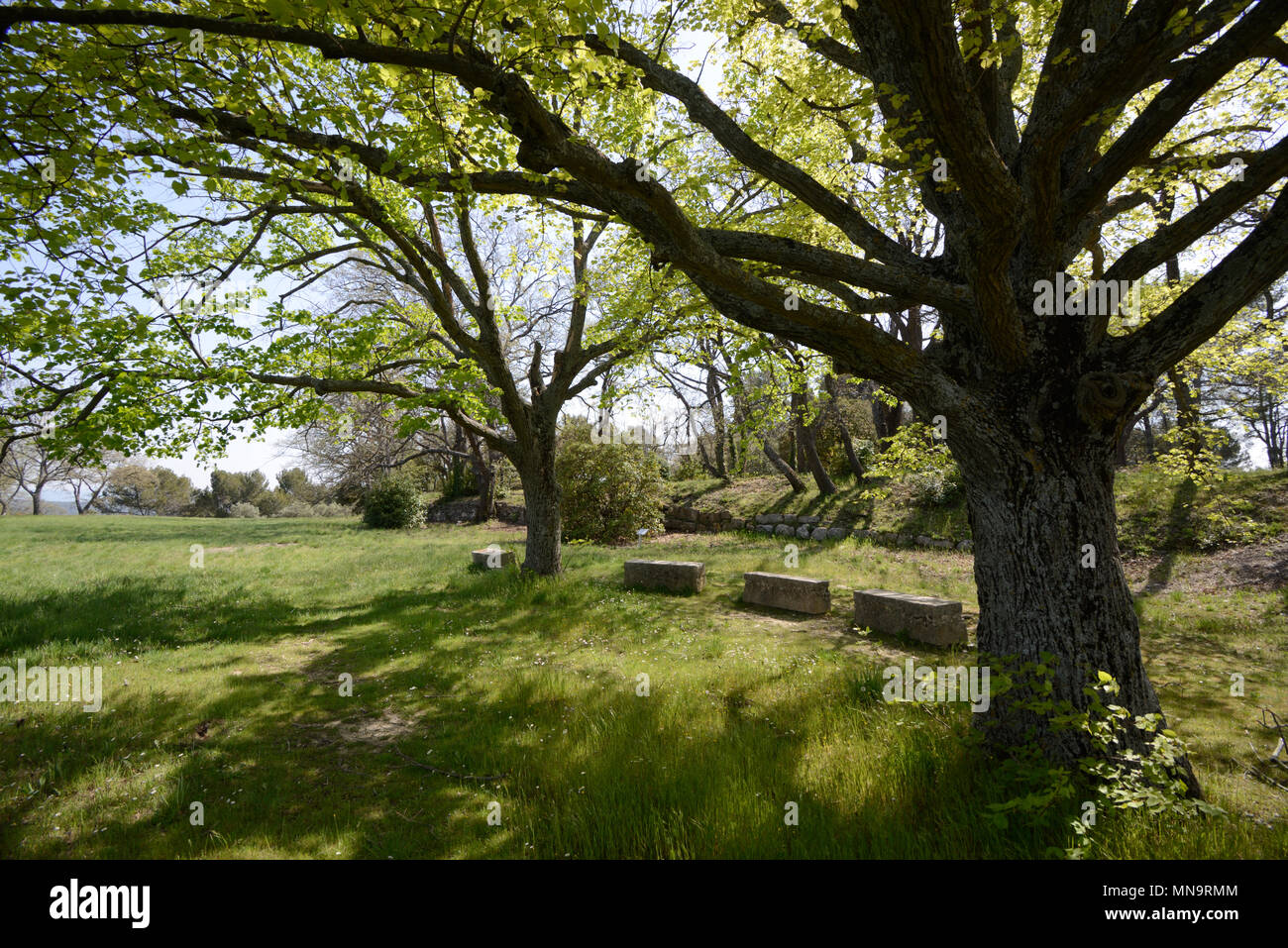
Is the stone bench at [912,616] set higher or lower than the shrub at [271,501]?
lower

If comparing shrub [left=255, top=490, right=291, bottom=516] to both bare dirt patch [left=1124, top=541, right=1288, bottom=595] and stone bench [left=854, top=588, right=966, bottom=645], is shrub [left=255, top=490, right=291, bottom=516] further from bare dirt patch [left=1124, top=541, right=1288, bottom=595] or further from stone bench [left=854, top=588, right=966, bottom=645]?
bare dirt patch [left=1124, top=541, right=1288, bottom=595]

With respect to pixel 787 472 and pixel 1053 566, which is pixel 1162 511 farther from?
pixel 1053 566

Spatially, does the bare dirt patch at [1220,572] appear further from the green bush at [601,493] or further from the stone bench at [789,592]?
the green bush at [601,493]

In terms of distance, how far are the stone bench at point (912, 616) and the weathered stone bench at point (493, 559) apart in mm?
8158

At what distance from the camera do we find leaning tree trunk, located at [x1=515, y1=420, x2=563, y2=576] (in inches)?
472

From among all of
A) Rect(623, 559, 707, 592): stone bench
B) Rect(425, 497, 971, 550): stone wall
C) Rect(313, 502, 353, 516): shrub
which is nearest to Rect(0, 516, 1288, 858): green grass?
Rect(623, 559, 707, 592): stone bench

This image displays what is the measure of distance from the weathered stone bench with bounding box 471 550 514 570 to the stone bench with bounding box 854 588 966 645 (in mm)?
8158

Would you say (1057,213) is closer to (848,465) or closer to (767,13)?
(767,13)

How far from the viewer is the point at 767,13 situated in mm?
7254

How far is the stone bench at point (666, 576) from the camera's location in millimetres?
11539

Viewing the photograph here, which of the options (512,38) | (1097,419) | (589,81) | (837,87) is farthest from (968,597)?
(512,38)

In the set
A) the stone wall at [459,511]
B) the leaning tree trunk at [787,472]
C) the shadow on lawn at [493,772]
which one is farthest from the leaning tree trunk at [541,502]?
the stone wall at [459,511]

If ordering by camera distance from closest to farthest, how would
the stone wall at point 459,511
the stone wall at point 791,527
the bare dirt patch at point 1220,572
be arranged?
the bare dirt patch at point 1220,572 → the stone wall at point 791,527 → the stone wall at point 459,511

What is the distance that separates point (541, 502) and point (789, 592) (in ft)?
18.1
